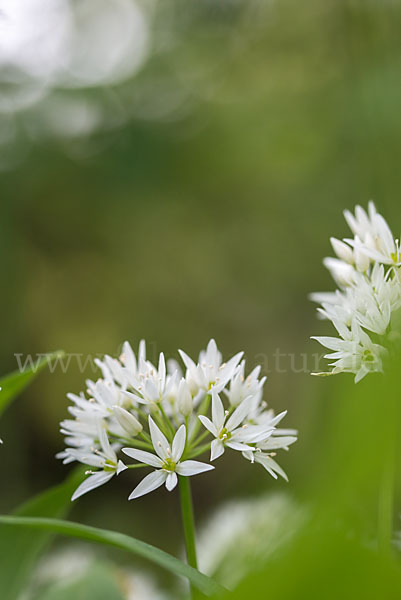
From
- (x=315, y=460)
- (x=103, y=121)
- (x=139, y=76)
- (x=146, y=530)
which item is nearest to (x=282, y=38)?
(x=139, y=76)

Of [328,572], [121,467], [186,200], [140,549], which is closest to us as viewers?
[328,572]

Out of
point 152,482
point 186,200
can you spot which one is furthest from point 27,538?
point 186,200

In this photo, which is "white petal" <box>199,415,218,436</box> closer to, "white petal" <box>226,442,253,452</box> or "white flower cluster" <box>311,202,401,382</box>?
"white petal" <box>226,442,253,452</box>

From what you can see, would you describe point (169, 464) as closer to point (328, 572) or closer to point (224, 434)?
point (224, 434)

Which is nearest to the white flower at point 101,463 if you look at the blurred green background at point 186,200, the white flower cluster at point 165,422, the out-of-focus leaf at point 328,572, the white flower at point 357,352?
the white flower cluster at point 165,422

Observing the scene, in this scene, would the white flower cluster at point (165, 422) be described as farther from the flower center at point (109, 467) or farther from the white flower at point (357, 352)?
the white flower at point (357, 352)

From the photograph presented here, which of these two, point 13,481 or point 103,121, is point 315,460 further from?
point 103,121

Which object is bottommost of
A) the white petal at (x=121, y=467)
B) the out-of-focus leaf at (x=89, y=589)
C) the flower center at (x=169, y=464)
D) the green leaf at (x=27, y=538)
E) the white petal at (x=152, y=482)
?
the out-of-focus leaf at (x=89, y=589)
